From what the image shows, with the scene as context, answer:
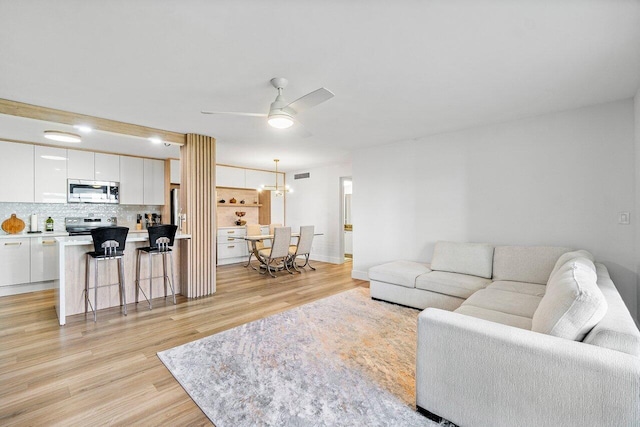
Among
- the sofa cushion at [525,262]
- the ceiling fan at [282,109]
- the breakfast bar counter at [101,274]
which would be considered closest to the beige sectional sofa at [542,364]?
the sofa cushion at [525,262]

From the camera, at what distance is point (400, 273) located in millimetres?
3730

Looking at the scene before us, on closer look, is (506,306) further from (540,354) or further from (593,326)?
(540,354)

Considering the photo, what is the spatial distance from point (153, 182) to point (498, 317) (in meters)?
6.41

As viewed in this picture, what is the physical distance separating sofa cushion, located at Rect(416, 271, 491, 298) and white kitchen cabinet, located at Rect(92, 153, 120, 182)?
5813mm

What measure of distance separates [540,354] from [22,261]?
633cm

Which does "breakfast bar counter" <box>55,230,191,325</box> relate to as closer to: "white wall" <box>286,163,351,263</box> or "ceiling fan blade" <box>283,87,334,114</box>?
"ceiling fan blade" <box>283,87,334,114</box>

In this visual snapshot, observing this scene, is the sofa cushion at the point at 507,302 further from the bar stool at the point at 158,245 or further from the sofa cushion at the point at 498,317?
the bar stool at the point at 158,245

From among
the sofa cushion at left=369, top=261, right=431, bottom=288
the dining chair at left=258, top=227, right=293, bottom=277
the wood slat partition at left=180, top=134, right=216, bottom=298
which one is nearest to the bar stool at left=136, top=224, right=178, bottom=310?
the wood slat partition at left=180, top=134, right=216, bottom=298

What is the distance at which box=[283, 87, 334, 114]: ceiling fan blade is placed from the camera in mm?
2138

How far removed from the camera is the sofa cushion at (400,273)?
3.64 m

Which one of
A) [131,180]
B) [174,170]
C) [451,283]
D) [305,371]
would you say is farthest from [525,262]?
[131,180]

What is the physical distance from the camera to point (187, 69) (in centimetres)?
231

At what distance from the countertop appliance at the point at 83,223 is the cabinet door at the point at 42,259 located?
16.0 inches

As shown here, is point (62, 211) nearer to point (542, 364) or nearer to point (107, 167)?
point (107, 167)
